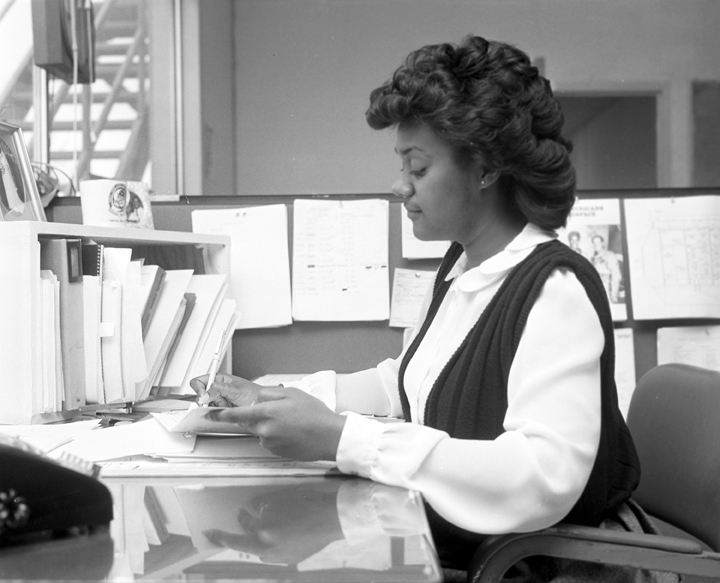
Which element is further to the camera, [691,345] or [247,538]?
[691,345]

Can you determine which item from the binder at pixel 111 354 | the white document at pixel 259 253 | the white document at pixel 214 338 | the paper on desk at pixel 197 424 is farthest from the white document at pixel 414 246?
the paper on desk at pixel 197 424

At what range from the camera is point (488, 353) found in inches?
35.3

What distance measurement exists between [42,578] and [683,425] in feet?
2.82

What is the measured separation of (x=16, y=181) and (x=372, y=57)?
1.07m

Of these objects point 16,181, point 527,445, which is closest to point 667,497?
point 527,445

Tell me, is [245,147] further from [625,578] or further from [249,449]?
[625,578]

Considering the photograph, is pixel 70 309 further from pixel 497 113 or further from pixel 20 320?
pixel 497 113

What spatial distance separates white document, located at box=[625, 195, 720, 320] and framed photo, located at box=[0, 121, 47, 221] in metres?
1.12

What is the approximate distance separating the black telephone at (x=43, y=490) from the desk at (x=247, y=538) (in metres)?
0.02

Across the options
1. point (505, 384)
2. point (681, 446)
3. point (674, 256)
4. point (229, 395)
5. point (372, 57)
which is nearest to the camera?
point (505, 384)

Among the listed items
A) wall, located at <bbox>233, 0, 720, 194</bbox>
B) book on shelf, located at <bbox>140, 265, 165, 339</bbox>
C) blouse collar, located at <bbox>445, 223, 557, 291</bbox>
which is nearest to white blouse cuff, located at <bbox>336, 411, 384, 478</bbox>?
blouse collar, located at <bbox>445, 223, 557, 291</bbox>

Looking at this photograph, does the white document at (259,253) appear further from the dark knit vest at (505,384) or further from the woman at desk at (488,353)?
the dark knit vest at (505,384)

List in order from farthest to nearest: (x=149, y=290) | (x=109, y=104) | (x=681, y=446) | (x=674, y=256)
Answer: (x=109, y=104)
(x=674, y=256)
(x=149, y=290)
(x=681, y=446)

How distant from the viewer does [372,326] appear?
5.12ft
